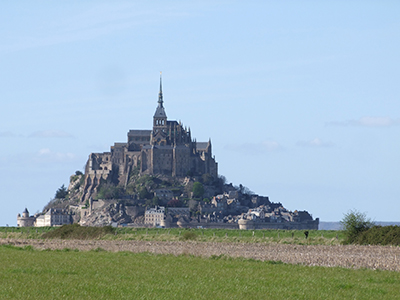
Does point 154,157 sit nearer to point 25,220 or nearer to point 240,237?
point 25,220

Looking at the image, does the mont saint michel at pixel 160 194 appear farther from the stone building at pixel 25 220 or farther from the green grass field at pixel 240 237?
the green grass field at pixel 240 237

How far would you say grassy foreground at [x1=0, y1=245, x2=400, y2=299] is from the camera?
59.8 feet

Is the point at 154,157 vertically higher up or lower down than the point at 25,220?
→ higher up

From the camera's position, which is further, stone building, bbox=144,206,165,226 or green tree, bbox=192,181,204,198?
green tree, bbox=192,181,204,198

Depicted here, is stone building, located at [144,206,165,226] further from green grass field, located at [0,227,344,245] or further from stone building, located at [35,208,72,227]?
green grass field, located at [0,227,344,245]

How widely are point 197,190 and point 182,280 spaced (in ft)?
404

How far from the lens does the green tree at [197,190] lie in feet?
473

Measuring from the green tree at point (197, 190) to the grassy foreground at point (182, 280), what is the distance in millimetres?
116270

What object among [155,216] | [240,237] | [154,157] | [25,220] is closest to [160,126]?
[154,157]

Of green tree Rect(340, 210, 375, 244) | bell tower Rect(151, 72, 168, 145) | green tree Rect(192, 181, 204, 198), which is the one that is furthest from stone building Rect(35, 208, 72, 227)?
green tree Rect(340, 210, 375, 244)

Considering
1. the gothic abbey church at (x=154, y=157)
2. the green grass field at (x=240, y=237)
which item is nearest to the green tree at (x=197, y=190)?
the gothic abbey church at (x=154, y=157)

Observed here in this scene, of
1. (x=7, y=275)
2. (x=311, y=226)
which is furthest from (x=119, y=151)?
(x=7, y=275)

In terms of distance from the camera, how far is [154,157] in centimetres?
14888

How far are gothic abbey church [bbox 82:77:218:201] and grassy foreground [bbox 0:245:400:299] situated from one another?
121m
